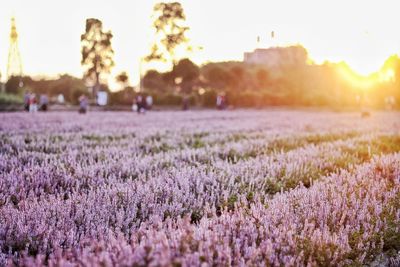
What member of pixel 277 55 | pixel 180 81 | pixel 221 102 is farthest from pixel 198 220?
Answer: pixel 277 55

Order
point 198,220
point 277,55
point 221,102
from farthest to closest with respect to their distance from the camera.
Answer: point 277,55, point 221,102, point 198,220

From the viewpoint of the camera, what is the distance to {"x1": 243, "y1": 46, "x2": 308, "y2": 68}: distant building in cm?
15000

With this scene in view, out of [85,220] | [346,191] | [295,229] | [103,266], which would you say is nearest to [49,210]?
[85,220]

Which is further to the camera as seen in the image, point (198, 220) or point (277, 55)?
point (277, 55)

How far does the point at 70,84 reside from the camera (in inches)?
3383

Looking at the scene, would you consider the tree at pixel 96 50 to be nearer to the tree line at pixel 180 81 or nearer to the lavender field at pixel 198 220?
the tree line at pixel 180 81

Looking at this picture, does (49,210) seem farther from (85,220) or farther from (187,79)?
(187,79)

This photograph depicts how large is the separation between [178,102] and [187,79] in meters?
8.66

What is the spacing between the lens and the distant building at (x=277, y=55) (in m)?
150

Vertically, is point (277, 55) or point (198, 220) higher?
point (277, 55)

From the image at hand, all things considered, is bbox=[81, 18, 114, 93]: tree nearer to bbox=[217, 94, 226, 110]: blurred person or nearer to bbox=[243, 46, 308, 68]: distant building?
bbox=[217, 94, 226, 110]: blurred person

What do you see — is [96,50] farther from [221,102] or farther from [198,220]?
[198,220]

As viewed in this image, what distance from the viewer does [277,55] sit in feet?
530

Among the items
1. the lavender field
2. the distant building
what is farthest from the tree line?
the distant building
